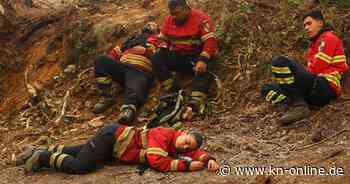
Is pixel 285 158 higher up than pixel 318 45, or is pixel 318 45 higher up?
pixel 318 45

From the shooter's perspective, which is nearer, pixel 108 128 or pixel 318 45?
pixel 108 128

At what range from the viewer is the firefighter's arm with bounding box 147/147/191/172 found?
5332 mm

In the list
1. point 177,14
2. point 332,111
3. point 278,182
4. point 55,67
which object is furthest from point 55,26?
point 278,182

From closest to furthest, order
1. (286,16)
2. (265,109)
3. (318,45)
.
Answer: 1. (318,45)
2. (265,109)
3. (286,16)

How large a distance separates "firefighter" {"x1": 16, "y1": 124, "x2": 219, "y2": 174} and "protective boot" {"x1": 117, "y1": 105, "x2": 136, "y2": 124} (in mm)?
1191

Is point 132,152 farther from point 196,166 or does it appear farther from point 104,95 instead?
point 104,95

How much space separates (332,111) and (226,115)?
Result: 51.4 inches

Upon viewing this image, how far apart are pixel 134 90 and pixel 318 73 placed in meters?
2.35

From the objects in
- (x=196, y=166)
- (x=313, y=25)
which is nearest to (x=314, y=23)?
(x=313, y=25)

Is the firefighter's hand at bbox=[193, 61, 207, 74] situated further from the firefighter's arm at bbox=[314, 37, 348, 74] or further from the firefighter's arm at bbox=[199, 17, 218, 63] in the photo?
the firefighter's arm at bbox=[314, 37, 348, 74]

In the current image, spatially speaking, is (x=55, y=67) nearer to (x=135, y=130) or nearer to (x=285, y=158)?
(x=135, y=130)

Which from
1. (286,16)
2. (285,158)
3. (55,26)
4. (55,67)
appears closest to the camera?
(285,158)

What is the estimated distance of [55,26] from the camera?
9.96 metres

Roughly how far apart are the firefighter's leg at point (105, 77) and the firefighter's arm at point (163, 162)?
8.00ft
